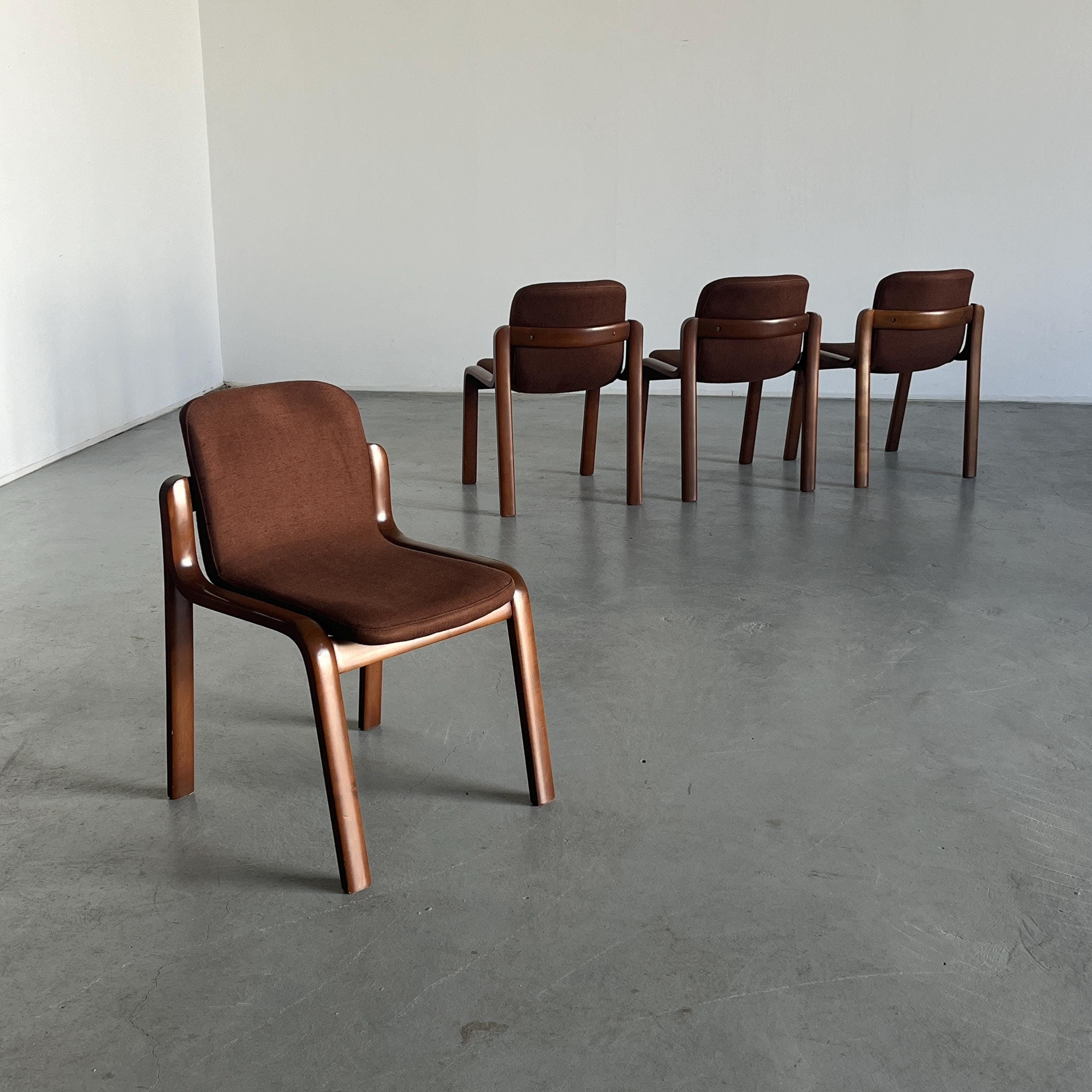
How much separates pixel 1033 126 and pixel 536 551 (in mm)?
4637

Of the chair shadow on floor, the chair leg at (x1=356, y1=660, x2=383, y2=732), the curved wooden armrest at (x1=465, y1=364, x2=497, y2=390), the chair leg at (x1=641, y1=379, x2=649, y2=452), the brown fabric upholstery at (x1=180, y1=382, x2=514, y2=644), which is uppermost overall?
the brown fabric upholstery at (x1=180, y1=382, x2=514, y2=644)

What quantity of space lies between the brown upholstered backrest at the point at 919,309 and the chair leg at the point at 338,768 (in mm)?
3541

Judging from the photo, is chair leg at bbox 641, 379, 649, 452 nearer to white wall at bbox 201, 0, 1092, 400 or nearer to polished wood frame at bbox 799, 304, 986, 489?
polished wood frame at bbox 799, 304, 986, 489

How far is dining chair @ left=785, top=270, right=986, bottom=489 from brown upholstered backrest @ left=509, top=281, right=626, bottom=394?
101 centimetres

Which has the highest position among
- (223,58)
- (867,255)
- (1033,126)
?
(223,58)

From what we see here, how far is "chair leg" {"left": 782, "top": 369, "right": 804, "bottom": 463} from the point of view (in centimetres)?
509

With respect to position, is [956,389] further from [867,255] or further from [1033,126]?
[1033,126]

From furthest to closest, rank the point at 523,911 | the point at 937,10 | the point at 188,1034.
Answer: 1. the point at 937,10
2. the point at 523,911
3. the point at 188,1034

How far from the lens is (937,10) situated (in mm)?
6516

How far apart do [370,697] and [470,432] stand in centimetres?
249

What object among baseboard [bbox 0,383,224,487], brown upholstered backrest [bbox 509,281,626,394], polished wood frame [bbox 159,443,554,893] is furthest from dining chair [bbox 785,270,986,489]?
polished wood frame [bbox 159,443,554,893]

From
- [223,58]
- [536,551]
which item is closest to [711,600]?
[536,551]

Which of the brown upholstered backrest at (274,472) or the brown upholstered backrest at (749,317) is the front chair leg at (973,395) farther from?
the brown upholstered backrest at (274,472)

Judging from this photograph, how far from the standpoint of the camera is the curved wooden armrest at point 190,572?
2.00 meters
